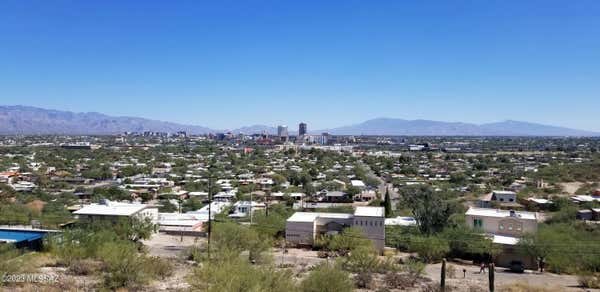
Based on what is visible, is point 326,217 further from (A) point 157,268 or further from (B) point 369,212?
(A) point 157,268

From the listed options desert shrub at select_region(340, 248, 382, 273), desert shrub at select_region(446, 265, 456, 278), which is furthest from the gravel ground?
desert shrub at select_region(340, 248, 382, 273)

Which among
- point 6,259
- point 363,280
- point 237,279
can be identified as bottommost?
point 363,280

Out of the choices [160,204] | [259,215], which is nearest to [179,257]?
[259,215]

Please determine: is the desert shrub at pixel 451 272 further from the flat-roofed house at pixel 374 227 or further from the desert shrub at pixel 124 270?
the desert shrub at pixel 124 270

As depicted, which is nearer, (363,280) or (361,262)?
(363,280)

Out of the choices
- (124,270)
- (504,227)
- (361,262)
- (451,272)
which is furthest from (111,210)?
(504,227)

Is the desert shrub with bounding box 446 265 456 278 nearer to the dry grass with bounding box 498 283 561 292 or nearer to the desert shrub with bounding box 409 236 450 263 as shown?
the desert shrub with bounding box 409 236 450 263

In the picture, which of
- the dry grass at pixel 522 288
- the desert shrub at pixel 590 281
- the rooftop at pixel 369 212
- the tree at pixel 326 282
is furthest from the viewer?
the rooftop at pixel 369 212

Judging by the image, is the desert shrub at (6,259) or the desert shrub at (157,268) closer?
the desert shrub at (6,259)

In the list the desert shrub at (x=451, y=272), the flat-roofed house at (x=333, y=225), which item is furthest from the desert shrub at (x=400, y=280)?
the flat-roofed house at (x=333, y=225)

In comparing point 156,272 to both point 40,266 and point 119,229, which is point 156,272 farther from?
point 119,229

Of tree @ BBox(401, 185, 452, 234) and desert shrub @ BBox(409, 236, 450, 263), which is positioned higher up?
tree @ BBox(401, 185, 452, 234)
